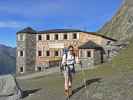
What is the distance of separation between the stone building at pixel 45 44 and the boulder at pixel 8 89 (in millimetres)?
61769

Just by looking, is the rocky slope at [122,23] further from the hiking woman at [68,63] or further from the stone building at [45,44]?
the hiking woman at [68,63]

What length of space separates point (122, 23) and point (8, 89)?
310 ft

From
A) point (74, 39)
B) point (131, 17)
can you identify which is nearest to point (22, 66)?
point (74, 39)

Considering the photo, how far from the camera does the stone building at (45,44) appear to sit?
8838cm

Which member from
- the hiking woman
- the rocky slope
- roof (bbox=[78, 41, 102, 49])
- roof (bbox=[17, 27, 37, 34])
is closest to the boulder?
the hiking woman

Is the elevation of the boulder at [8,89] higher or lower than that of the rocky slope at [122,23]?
lower

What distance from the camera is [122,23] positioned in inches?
4545

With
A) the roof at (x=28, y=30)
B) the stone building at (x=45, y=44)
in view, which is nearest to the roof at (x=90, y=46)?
the stone building at (x=45, y=44)

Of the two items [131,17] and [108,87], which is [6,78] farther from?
[131,17]

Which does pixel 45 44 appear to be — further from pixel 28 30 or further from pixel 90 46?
pixel 90 46

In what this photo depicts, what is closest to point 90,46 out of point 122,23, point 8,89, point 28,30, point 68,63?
point 28,30

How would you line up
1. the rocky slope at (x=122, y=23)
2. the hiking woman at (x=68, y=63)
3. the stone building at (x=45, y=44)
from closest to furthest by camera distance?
the hiking woman at (x=68, y=63) < the stone building at (x=45, y=44) < the rocky slope at (x=122, y=23)

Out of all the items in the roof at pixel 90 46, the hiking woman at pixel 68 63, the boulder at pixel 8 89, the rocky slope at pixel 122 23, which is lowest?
the boulder at pixel 8 89

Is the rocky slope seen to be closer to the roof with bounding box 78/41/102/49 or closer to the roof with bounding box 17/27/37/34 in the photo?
the roof with bounding box 78/41/102/49
